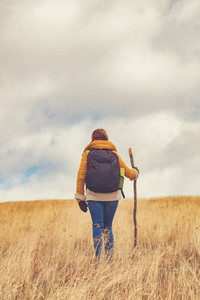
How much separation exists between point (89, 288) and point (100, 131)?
2.38m

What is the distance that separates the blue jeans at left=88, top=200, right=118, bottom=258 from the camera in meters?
4.03

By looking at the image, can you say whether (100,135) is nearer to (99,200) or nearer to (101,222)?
(99,200)

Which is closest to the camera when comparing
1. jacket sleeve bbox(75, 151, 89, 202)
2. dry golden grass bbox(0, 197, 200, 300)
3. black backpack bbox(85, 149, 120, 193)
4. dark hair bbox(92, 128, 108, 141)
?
dry golden grass bbox(0, 197, 200, 300)

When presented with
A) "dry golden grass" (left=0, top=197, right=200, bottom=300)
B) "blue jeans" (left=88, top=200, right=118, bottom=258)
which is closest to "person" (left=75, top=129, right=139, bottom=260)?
"blue jeans" (left=88, top=200, right=118, bottom=258)

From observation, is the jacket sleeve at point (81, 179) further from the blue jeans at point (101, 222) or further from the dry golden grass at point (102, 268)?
the dry golden grass at point (102, 268)

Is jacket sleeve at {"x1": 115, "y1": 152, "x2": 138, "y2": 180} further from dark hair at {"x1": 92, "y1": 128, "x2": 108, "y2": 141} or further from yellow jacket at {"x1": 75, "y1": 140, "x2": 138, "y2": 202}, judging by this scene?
dark hair at {"x1": 92, "y1": 128, "x2": 108, "y2": 141}

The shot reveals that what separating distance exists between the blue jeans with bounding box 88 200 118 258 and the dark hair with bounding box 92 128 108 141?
1074 millimetres

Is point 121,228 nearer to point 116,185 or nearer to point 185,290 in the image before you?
point 116,185

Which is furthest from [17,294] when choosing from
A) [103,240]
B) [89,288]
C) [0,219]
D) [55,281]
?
[0,219]

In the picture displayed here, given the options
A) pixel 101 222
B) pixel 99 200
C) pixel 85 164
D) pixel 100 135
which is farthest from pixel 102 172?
pixel 101 222

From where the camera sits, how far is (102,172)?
13.1 ft

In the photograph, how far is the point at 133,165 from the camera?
16.9 feet

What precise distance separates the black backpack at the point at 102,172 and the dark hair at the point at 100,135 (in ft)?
0.95

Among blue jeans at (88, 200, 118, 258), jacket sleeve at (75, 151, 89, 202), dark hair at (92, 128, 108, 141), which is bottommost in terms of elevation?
blue jeans at (88, 200, 118, 258)
